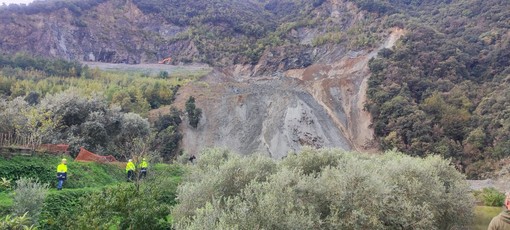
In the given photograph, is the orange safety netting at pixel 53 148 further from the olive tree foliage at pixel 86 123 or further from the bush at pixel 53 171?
the olive tree foliage at pixel 86 123

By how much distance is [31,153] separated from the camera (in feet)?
72.3

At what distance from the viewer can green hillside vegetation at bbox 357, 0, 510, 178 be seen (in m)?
52.8

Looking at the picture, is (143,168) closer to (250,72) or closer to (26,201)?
(26,201)

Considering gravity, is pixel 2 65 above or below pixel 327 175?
below

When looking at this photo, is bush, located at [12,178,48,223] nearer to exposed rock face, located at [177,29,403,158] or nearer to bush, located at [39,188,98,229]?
bush, located at [39,188,98,229]

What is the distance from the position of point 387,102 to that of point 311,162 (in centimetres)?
4082

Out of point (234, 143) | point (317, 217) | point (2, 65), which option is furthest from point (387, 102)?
point (2, 65)

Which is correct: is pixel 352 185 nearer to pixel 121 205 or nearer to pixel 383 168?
pixel 383 168

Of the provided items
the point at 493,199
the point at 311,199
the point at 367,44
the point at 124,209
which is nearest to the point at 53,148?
the point at 124,209

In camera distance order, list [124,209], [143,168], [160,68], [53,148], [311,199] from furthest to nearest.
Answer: [160,68], [53,148], [143,168], [311,199], [124,209]

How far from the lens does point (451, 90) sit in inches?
2564

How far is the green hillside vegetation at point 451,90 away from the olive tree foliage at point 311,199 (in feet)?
100

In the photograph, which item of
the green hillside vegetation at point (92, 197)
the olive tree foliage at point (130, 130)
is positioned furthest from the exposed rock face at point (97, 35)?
the green hillside vegetation at point (92, 197)

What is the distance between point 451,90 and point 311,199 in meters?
56.0
